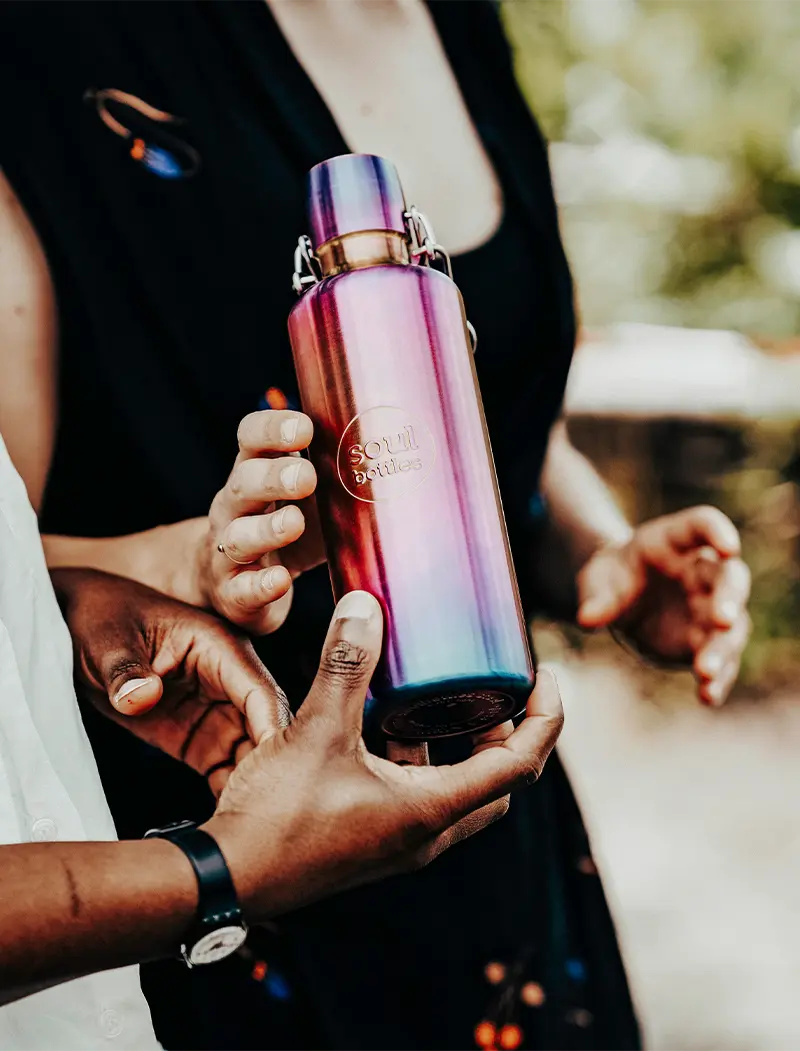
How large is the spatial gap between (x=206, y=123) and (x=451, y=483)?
396 millimetres

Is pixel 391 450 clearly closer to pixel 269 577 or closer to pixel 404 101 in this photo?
pixel 269 577

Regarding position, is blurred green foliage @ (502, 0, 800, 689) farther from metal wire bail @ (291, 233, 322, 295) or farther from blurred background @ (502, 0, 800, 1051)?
metal wire bail @ (291, 233, 322, 295)

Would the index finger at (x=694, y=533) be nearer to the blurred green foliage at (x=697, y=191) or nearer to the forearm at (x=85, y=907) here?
the forearm at (x=85, y=907)

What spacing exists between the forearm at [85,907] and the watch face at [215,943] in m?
0.01

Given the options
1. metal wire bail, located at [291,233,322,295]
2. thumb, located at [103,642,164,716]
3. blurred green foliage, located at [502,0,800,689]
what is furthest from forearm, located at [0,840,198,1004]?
blurred green foliage, located at [502,0,800,689]

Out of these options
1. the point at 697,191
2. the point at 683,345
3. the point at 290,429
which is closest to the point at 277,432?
the point at 290,429

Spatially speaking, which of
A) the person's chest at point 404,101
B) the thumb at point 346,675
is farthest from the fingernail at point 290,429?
the person's chest at point 404,101

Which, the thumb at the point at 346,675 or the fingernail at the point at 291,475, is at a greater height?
the fingernail at the point at 291,475

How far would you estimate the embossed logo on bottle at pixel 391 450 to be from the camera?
1.70 ft

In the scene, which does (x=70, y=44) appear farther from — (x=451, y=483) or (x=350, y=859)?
(x=350, y=859)

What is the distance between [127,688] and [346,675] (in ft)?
0.49

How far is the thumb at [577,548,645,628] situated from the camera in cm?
87

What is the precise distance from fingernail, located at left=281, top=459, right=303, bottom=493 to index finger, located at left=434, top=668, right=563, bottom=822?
0.17 meters

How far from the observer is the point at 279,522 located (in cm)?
54
